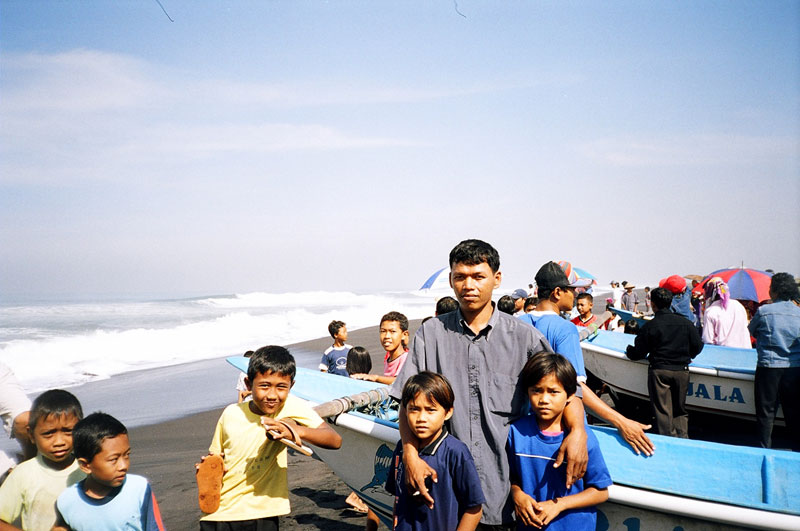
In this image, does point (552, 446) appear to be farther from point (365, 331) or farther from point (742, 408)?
point (365, 331)

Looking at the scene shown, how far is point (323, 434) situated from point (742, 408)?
19.4 ft

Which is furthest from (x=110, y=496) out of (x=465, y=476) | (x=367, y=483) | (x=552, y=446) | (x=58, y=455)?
(x=367, y=483)

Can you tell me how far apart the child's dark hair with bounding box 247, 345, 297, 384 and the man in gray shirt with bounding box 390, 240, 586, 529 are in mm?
563

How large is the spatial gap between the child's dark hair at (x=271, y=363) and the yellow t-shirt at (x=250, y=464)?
17 cm

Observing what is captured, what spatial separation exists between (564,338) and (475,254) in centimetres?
70

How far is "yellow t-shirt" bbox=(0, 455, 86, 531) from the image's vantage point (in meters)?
1.81

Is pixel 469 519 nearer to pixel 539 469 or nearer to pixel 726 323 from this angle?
pixel 539 469

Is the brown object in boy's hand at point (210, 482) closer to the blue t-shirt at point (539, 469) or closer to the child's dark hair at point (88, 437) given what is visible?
the child's dark hair at point (88, 437)

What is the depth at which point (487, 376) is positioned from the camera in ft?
8.14

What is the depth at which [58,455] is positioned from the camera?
189 cm

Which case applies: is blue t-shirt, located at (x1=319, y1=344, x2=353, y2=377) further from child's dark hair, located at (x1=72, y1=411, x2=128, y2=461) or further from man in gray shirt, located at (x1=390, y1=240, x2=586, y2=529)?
child's dark hair, located at (x1=72, y1=411, x2=128, y2=461)

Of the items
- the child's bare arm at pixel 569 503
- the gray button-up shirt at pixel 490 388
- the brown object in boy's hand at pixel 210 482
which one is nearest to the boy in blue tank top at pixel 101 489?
the brown object in boy's hand at pixel 210 482

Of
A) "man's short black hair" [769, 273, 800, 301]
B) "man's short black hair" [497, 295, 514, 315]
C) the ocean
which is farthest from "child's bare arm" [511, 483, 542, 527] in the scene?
the ocean

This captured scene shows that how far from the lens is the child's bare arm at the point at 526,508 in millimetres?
2414
